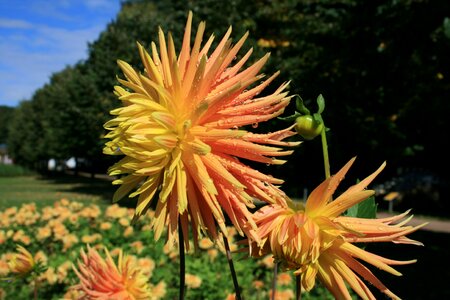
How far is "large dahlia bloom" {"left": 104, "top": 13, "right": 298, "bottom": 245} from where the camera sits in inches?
31.1

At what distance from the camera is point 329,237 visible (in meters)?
0.86

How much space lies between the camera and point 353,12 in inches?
348

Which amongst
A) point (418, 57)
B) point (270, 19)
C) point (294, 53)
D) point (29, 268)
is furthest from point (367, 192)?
point (270, 19)

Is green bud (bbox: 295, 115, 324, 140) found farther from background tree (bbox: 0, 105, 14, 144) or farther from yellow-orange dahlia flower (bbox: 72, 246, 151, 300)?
background tree (bbox: 0, 105, 14, 144)

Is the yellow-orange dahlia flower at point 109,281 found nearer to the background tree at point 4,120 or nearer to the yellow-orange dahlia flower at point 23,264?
the yellow-orange dahlia flower at point 23,264

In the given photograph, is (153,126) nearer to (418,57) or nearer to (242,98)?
(242,98)

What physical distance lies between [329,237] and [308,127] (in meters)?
0.20

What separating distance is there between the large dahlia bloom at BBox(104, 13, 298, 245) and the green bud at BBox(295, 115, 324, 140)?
6cm

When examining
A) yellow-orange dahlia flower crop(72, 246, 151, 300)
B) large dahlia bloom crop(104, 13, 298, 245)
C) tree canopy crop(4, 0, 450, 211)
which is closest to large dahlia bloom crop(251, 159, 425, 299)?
large dahlia bloom crop(104, 13, 298, 245)

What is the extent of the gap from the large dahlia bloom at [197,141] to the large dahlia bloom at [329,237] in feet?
0.20

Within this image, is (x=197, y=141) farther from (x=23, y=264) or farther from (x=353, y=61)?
(x=353, y=61)

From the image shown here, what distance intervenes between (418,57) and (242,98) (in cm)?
819

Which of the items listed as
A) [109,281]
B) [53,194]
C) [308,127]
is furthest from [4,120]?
[308,127]

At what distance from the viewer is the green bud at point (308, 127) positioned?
895 mm
